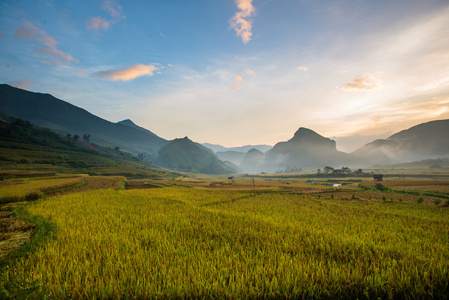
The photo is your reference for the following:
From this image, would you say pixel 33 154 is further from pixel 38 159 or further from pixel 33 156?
pixel 38 159

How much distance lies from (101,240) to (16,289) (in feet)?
11.2

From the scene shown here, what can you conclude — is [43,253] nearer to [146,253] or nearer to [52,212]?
[146,253]

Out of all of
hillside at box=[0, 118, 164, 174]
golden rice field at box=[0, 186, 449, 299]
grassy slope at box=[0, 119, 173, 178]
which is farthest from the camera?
hillside at box=[0, 118, 164, 174]

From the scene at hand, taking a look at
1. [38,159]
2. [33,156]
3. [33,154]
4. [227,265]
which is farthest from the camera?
[33,154]

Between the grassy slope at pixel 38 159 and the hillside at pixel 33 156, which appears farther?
the hillside at pixel 33 156

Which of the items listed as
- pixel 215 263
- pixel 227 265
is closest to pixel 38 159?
pixel 215 263

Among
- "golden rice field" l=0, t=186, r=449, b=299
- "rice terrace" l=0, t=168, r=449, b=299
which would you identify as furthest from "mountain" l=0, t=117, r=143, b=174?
"golden rice field" l=0, t=186, r=449, b=299

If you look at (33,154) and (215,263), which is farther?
(33,154)

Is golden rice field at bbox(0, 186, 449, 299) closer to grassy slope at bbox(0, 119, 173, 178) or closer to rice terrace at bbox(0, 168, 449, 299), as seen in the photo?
rice terrace at bbox(0, 168, 449, 299)

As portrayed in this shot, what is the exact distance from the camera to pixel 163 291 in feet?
12.1

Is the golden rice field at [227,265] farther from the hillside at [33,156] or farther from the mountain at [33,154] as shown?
the mountain at [33,154]

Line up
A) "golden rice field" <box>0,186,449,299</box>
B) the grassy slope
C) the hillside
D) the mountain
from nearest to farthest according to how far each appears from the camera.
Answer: "golden rice field" <box>0,186,449,299</box>
the grassy slope
the hillside
the mountain

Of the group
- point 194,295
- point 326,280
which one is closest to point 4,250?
point 194,295

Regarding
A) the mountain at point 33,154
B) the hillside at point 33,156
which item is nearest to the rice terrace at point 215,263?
the hillside at point 33,156
